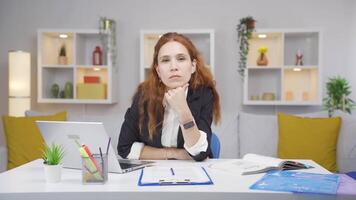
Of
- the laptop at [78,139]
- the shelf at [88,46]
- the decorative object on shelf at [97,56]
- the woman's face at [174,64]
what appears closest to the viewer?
the laptop at [78,139]

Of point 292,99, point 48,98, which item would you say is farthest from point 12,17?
point 292,99

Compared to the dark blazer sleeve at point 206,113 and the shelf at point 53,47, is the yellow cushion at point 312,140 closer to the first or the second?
the dark blazer sleeve at point 206,113

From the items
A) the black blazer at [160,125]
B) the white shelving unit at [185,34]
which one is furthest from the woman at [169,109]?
the white shelving unit at [185,34]

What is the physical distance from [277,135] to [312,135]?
0.28 m

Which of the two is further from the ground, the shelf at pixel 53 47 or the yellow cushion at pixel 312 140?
the shelf at pixel 53 47

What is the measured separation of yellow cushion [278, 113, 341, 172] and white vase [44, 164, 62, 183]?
2203 mm

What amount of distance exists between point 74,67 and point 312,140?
100 inches

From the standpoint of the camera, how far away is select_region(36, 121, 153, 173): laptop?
133 cm

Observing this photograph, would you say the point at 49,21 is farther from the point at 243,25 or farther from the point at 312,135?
the point at 312,135

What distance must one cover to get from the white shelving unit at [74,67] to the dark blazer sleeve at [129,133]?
84.5 inches

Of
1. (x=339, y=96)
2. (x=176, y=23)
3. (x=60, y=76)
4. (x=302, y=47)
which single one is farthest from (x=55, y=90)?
(x=339, y=96)

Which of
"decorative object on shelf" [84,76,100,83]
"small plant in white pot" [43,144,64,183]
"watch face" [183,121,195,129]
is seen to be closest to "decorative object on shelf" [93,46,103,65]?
"decorative object on shelf" [84,76,100,83]

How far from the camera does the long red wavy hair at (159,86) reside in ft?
6.56

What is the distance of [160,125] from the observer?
2.02m
